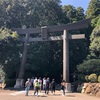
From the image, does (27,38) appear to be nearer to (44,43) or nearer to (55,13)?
(44,43)

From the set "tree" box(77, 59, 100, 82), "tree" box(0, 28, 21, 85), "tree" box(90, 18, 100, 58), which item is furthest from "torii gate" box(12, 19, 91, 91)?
"tree" box(90, 18, 100, 58)

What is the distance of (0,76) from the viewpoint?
1463 inches

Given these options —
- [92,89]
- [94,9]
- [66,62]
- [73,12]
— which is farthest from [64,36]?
[73,12]

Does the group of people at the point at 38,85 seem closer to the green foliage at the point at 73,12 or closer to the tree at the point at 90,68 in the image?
the tree at the point at 90,68

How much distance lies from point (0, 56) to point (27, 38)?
4563mm

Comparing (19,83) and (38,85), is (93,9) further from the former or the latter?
(38,85)

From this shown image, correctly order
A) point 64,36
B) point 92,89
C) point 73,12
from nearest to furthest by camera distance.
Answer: point 92,89 < point 64,36 < point 73,12

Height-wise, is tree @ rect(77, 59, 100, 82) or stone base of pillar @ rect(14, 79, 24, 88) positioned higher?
tree @ rect(77, 59, 100, 82)

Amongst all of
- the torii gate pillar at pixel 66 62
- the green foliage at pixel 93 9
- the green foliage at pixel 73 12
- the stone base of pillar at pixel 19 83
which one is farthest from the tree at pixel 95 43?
the green foliage at pixel 73 12

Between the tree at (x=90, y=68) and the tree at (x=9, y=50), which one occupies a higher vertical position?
the tree at (x=9, y=50)

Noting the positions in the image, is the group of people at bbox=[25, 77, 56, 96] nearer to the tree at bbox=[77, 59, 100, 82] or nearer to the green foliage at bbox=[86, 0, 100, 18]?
the tree at bbox=[77, 59, 100, 82]

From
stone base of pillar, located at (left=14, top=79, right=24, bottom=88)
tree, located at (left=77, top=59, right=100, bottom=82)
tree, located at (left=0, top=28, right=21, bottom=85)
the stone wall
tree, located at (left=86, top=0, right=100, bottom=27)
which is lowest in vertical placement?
the stone wall

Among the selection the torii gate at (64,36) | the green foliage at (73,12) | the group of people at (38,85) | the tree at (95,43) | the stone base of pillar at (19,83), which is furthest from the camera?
the green foliage at (73,12)

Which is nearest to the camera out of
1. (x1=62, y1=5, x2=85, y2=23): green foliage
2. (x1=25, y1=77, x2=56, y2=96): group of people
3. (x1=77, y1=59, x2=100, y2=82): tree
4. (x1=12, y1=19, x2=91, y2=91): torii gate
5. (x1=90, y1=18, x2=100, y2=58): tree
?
(x1=25, y1=77, x2=56, y2=96): group of people
